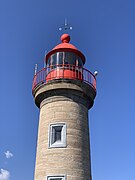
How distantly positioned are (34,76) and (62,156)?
Result: 148 inches

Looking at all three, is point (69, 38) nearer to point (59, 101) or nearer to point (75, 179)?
point (59, 101)

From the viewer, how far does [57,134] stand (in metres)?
10.4

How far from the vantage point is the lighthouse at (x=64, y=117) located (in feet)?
31.9

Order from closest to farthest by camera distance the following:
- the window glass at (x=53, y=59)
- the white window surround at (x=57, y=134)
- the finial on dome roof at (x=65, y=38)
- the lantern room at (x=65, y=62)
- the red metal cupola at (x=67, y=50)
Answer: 1. the white window surround at (x=57, y=134)
2. the lantern room at (x=65, y=62)
3. the red metal cupola at (x=67, y=50)
4. the window glass at (x=53, y=59)
5. the finial on dome roof at (x=65, y=38)

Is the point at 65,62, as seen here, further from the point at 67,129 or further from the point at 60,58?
the point at 67,129

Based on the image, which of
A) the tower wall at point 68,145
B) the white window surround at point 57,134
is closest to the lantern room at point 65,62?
the tower wall at point 68,145

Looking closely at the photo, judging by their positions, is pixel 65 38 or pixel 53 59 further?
pixel 65 38

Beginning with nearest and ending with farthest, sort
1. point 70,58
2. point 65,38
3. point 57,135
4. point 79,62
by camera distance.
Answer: point 57,135, point 70,58, point 79,62, point 65,38

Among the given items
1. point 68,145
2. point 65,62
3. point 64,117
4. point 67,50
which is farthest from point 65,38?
point 68,145

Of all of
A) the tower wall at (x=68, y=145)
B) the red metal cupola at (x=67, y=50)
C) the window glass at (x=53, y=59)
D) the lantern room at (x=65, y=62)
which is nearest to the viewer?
the tower wall at (x=68, y=145)

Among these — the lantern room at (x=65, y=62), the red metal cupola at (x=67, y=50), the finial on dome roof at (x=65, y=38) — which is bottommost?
the lantern room at (x=65, y=62)

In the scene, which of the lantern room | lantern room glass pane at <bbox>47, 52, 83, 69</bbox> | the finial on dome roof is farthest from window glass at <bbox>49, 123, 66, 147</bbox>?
the finial on dome roof

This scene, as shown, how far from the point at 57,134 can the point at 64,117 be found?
0.71 m

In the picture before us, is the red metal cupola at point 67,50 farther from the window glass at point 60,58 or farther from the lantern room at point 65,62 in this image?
the window glass at point 60,58
